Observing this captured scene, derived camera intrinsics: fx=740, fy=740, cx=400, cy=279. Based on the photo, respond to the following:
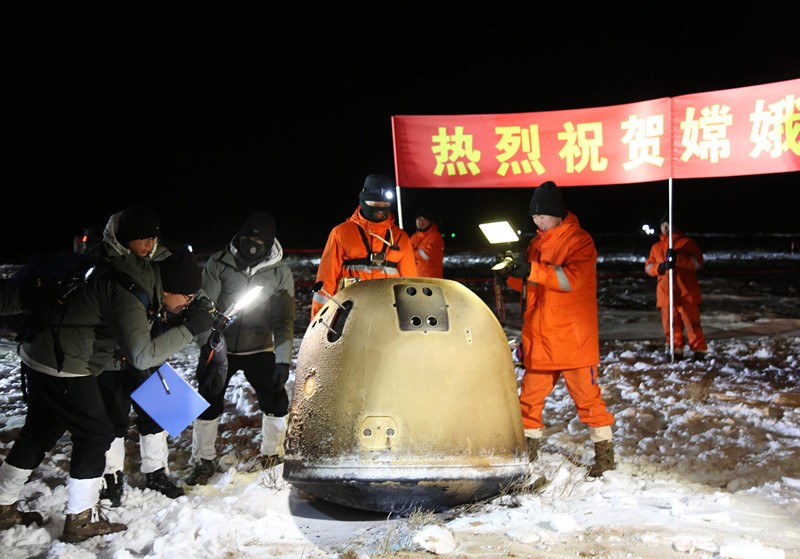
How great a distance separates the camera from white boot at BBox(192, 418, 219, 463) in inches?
197

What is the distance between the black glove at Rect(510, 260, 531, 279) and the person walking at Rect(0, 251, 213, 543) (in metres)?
1.97

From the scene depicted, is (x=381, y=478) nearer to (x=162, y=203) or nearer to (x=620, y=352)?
(x=620, y=352)

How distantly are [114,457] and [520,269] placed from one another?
2.80 metres

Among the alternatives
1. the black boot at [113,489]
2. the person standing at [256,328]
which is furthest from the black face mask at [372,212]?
the black boot at [113,489]

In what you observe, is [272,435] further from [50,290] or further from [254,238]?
[50,290]

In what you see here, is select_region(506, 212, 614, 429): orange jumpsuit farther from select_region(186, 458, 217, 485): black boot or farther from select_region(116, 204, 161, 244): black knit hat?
select_region(116, 204, 161, 244): black knit hat

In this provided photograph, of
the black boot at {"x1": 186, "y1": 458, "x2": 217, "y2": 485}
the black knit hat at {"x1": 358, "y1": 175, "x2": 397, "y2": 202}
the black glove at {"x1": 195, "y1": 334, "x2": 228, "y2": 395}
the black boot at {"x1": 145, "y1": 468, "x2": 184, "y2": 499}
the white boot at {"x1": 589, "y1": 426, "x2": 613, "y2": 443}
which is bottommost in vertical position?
the black boot at {"x1": 186, "y1": 458, "x2": 217, "y2": 485}

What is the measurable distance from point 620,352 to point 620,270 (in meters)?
15.9

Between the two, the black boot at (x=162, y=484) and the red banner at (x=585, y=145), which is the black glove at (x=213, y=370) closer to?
the black boot at (x=162, y=484)

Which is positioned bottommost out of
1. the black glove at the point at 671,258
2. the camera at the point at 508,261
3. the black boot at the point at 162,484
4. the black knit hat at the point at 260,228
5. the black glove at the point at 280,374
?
the black boot at the point at 162,484

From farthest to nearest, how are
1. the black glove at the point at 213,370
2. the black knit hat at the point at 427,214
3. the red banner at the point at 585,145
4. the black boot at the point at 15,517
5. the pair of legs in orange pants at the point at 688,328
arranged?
the black knit hat at the point at 427,214
the pair of legs in orange pants at the point at 688,328
the red banner at the point at 585,145
the black glove at the point at 213,370
the black boot at the point at 15,517

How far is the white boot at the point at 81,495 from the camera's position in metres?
3.89

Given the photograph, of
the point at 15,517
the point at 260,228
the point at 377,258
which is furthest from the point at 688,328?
the point at 15,517

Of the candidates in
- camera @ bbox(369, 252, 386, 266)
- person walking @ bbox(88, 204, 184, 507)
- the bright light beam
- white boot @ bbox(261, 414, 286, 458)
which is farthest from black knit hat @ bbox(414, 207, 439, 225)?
person walking @ bbox(88, 204, 184, 507)
